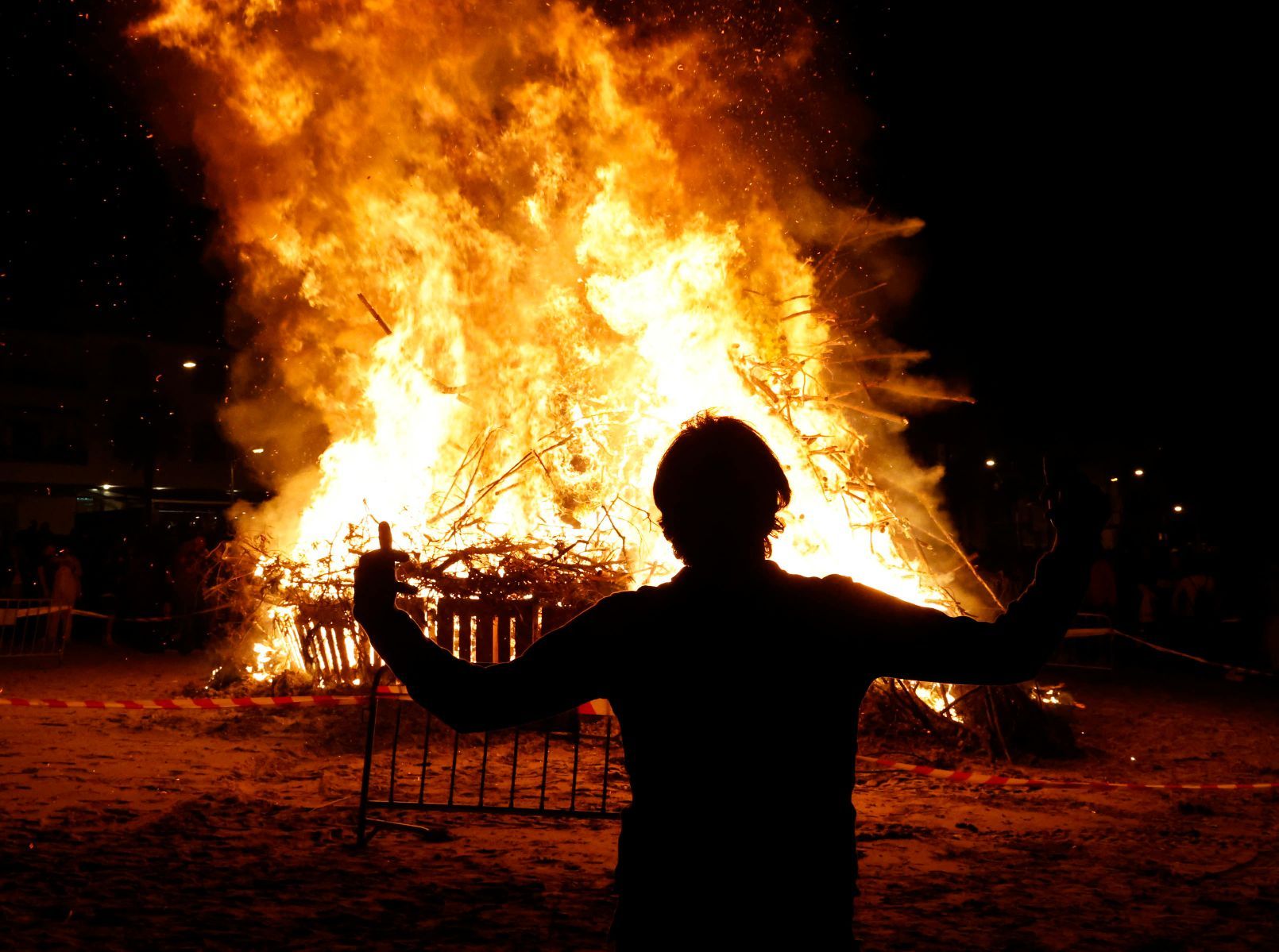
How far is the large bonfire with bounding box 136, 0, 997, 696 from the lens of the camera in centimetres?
1098

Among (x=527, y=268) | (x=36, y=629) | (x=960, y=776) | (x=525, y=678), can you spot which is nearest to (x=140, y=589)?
(x=36, y=629)

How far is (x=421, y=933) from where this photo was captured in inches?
186

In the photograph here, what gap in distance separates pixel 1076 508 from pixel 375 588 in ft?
4.58

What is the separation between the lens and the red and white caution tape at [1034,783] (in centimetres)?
766

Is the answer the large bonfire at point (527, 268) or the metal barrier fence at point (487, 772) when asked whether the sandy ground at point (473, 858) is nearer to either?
the metal barrier fence at point (487, 772)

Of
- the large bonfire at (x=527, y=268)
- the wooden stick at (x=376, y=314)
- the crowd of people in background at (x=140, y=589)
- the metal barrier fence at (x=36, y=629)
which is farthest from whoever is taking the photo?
the crowd of people in background at (x=140, y=589)

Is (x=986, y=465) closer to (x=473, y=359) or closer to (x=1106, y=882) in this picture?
(x=473, y=359)

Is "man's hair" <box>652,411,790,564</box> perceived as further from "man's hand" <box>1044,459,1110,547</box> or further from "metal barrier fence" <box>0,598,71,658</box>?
"metal barrier fence" <box>0,598,71,658</box>

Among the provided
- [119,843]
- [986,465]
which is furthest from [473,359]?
[986,465]

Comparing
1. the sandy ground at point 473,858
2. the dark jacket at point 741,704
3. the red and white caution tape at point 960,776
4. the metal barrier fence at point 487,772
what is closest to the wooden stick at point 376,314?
the metal barrier fence at point 487,772

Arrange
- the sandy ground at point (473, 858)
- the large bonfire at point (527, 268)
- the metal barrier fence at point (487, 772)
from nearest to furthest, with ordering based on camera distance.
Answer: the sandy ground at point (473, 858)
the metal barrier fence at point (487, 772)
the large bonfire at point (527, 268)

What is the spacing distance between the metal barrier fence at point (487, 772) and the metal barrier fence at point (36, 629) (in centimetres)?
719

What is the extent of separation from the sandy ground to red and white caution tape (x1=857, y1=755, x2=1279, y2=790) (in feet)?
0.34

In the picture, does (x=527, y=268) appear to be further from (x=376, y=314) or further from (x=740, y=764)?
(x=740, y=764)
